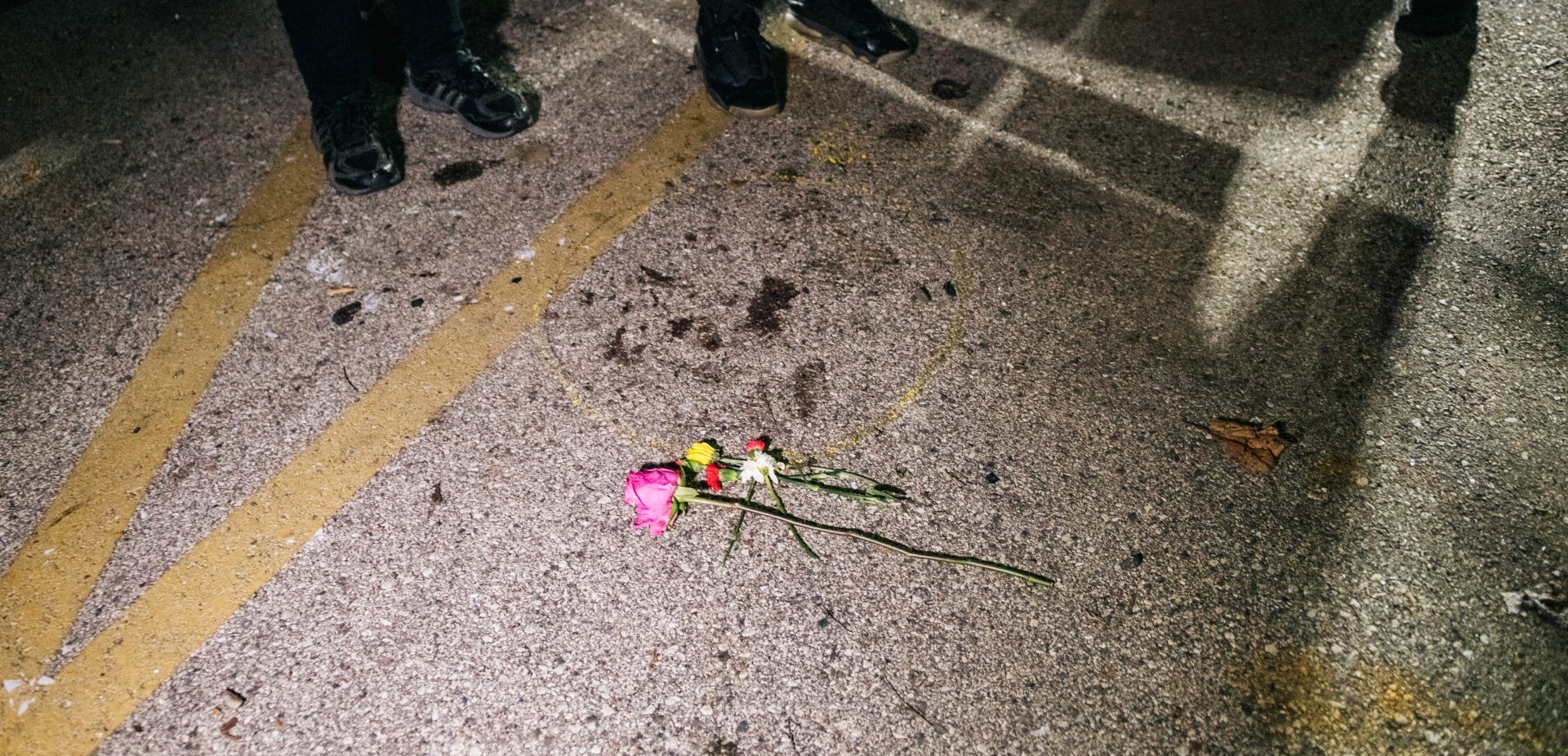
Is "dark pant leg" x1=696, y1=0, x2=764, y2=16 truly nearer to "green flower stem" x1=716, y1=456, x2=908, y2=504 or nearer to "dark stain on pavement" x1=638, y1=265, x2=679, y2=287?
"dark stain on pavement" x1=638, y1=265, x2=679, y2=287

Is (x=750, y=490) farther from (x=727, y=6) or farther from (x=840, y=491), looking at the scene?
(x=727, y=6)

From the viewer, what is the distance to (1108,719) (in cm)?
164

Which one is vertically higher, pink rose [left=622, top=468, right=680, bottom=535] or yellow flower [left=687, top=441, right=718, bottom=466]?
yellow flower [left=687, top=441, right=718, bottom=466]

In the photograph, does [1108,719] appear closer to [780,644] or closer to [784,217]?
[780,644]

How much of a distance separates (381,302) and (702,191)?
989 mm

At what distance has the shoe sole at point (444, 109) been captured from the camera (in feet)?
9.20

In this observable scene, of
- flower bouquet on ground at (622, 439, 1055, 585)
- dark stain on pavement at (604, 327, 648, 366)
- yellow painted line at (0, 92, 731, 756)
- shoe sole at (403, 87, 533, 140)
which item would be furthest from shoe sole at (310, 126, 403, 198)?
flower bouquet on ground at (622, 439, 1055, 585)

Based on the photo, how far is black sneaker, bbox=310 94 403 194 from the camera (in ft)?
8.61

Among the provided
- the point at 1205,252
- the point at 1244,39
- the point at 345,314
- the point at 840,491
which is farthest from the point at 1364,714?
the point at 345,314

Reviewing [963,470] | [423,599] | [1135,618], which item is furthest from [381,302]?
[1135,618]

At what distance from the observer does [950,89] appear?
9.66ft

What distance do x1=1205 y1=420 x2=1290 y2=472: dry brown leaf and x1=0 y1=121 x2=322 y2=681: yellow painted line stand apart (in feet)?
8.44

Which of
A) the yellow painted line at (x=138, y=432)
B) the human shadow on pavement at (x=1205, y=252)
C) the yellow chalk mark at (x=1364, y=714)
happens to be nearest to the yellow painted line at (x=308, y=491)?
the yellow painted line at (x=138, y=432)

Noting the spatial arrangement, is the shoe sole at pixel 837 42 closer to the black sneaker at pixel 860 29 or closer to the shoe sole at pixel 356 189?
the black sneaker at pixel 860 29
